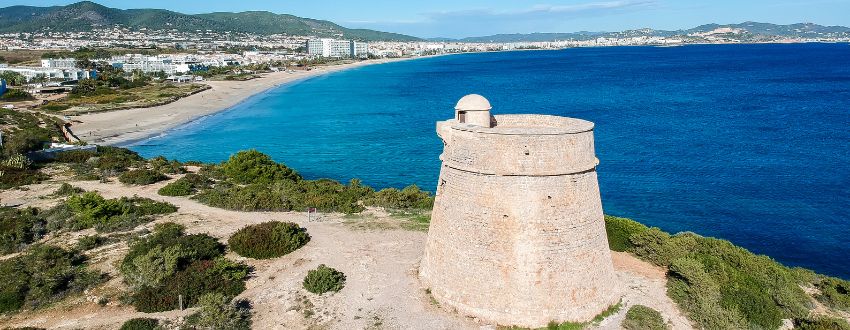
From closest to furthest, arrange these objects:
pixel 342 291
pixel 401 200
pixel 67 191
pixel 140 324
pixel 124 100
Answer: pixel 140 324
pixel 342 291
pixel 401 200
pixel 67 191
pixel 124 100

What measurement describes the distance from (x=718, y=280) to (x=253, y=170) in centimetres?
2438

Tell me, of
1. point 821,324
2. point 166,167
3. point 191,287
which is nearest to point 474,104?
point 191,287

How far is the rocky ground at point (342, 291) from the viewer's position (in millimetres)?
14812

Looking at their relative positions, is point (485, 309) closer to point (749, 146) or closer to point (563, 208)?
point (563, 208)

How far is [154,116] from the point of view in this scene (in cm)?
6700

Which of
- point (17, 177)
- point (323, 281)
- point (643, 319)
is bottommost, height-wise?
point (643, 319)

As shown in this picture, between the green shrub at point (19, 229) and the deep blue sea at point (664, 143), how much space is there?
21492mm

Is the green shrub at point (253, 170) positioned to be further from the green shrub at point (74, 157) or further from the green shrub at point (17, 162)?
the green shrub at point (17, 162)

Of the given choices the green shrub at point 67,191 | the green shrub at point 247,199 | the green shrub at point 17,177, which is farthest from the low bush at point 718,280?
the green shrub at point 17,177

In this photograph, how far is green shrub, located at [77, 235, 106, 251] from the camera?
65.8 ft

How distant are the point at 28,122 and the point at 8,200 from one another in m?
29.0

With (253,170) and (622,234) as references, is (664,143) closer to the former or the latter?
(622,234)

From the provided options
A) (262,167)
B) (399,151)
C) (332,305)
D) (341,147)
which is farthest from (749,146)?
(332,305)

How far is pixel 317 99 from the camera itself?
94.0 m
